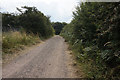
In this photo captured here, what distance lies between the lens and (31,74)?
369 cm

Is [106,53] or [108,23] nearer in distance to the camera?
[108,23]

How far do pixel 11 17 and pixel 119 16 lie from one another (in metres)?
20.0

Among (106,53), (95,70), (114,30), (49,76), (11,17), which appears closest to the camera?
(114,30)

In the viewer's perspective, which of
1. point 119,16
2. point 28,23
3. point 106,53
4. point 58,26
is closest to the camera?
point 119,16

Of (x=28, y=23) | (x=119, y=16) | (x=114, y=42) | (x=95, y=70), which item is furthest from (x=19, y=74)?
(x=28, y=23)

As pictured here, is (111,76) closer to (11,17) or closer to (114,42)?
(114,42)

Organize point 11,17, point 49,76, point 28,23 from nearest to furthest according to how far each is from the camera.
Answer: point 49,76 < point 28,23 < point 11,17

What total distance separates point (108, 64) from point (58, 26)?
7036 centimetres

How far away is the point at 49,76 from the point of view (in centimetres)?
355

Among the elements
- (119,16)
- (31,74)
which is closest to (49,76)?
(31,74)

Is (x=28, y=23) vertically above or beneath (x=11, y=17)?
beneath

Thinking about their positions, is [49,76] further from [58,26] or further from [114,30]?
[58,26]

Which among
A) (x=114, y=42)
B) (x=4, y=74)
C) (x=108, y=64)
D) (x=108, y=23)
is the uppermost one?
(x=108, y=23)

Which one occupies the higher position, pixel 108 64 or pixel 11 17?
pixel 11 17
